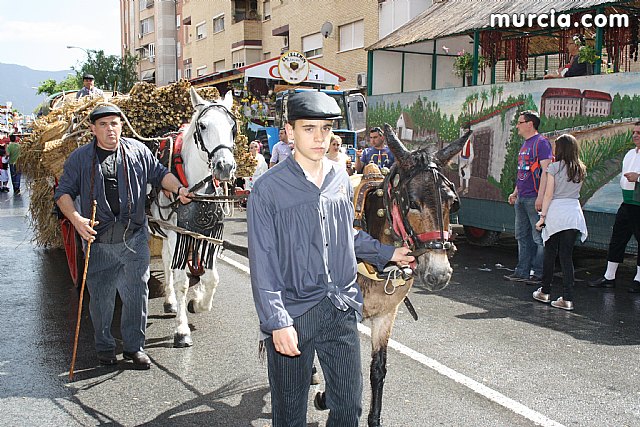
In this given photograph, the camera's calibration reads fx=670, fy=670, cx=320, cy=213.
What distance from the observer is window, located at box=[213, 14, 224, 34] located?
45.0 metres

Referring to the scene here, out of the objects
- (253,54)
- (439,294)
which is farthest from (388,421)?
(253,54)

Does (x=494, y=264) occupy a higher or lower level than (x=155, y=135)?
lower

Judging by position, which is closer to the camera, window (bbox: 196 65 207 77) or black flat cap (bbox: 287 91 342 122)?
black flat cap (bbox: 287 91 342 122)

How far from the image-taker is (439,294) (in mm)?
8414

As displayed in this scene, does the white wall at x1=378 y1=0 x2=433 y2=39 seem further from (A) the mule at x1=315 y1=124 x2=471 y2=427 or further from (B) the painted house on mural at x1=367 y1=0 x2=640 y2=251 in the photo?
(A) the mule at x1=315 y1=124 x2=471 y2=427

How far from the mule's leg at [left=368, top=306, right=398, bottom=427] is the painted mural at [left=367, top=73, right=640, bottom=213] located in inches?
255

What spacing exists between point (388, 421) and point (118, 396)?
204cm

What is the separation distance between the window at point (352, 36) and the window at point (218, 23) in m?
16.8

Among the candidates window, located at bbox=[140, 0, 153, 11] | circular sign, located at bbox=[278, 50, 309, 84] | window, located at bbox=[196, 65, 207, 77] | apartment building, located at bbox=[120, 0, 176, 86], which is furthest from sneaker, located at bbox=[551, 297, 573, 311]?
window, located at bbox=[140, 0, 153, 11]

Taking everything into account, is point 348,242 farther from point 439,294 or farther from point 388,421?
point 439,294

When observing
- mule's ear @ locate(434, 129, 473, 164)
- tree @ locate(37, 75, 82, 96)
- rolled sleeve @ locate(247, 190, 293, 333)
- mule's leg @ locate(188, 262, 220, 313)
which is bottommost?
mule's leg @ locate(188, 262, 220, 313)

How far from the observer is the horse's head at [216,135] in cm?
570

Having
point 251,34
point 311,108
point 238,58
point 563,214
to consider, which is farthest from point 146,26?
point 311,108

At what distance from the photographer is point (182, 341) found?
20.5 feet
